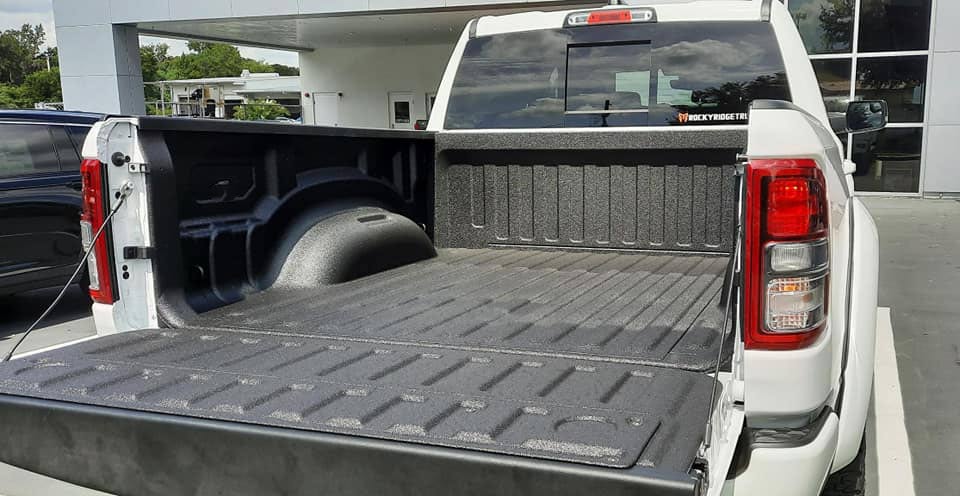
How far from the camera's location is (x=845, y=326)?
2129 millimetres

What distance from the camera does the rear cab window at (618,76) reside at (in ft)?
12.8

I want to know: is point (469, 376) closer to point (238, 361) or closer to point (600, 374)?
point (600, 374)

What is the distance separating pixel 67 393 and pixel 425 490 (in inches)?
42.2

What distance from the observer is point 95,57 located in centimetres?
2095

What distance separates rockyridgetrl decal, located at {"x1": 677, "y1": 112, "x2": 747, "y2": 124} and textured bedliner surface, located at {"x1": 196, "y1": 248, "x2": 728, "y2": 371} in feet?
2.28

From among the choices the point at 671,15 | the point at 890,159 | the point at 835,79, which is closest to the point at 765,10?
the point at 671,15

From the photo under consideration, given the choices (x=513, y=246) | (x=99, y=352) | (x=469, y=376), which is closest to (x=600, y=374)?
(x=469, y=376)

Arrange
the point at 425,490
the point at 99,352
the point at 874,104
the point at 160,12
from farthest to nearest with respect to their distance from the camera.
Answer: the point at 160,12 → the point at 874,104 → the point at 99,352 → the point at 425,490

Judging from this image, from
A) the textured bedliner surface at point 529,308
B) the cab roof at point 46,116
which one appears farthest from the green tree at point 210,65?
the textured bedliner surface at point 529,308

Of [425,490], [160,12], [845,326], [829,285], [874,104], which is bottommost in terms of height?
[425,490]

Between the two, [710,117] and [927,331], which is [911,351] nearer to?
[927,331]

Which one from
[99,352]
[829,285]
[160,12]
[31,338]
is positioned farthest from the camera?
[160,12]

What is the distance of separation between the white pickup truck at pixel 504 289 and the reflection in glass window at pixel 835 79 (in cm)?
1346

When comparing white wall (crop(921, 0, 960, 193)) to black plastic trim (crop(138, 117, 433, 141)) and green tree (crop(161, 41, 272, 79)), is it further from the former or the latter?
green tree (crop(161, 41, 272, 79))
